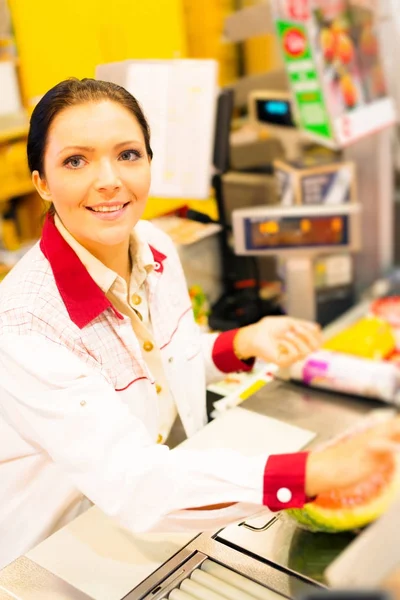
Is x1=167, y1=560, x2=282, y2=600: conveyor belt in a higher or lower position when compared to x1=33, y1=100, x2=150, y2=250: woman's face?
lower

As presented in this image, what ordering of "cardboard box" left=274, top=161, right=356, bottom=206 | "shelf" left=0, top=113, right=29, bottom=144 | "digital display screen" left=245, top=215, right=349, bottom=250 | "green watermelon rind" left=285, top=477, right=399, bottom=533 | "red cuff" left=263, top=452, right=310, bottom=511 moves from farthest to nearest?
1. "shelf" left=0, top=113, right=29, bottom=144
2. "cardboard box" left=274, top=161, right=356, bottom=206
3. "digital display screen" left=245, top=215, right=349, bottom=250
4. "red cuff" left=263, top=452, right=310, bottom=511
5. "green watermelon rind" left=285, top=477, right=399, bottom=533

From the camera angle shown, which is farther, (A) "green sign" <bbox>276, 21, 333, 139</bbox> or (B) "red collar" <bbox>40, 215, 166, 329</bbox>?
(A) "green sign" <bbox>276, 21, 333, 139</bbox>

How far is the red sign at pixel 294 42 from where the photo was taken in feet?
5.94

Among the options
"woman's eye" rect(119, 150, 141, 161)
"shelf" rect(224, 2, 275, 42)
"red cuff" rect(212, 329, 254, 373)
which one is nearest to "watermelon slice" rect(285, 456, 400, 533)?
"red cuff" rect(212, 329, 254, 373)

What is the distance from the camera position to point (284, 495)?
0.78 m

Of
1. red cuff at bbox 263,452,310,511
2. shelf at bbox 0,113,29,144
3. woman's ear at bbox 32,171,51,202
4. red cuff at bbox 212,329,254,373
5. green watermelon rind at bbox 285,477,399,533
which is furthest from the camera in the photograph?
shelf at bbox 0,113,29,144

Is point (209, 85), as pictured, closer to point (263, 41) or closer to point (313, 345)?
point (313, 345)

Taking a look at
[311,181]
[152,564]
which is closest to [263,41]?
[311,181]

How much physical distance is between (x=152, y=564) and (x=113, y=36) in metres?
2.15

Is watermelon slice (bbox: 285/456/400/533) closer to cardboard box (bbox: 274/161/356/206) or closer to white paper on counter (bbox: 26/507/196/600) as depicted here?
white paper on counter (bbox: 26/507/196/600)

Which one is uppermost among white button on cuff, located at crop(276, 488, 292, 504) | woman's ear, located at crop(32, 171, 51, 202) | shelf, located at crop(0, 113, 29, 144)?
woman's ear, located at crop(32, 171, 51, 202)

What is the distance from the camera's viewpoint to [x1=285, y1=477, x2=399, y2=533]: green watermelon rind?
20.8 inches

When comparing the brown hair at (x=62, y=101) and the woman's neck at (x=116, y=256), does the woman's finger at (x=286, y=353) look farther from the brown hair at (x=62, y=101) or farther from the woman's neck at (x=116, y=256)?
the brown hair at (x=62, y=101)

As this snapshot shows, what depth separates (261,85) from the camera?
95.3 inches
